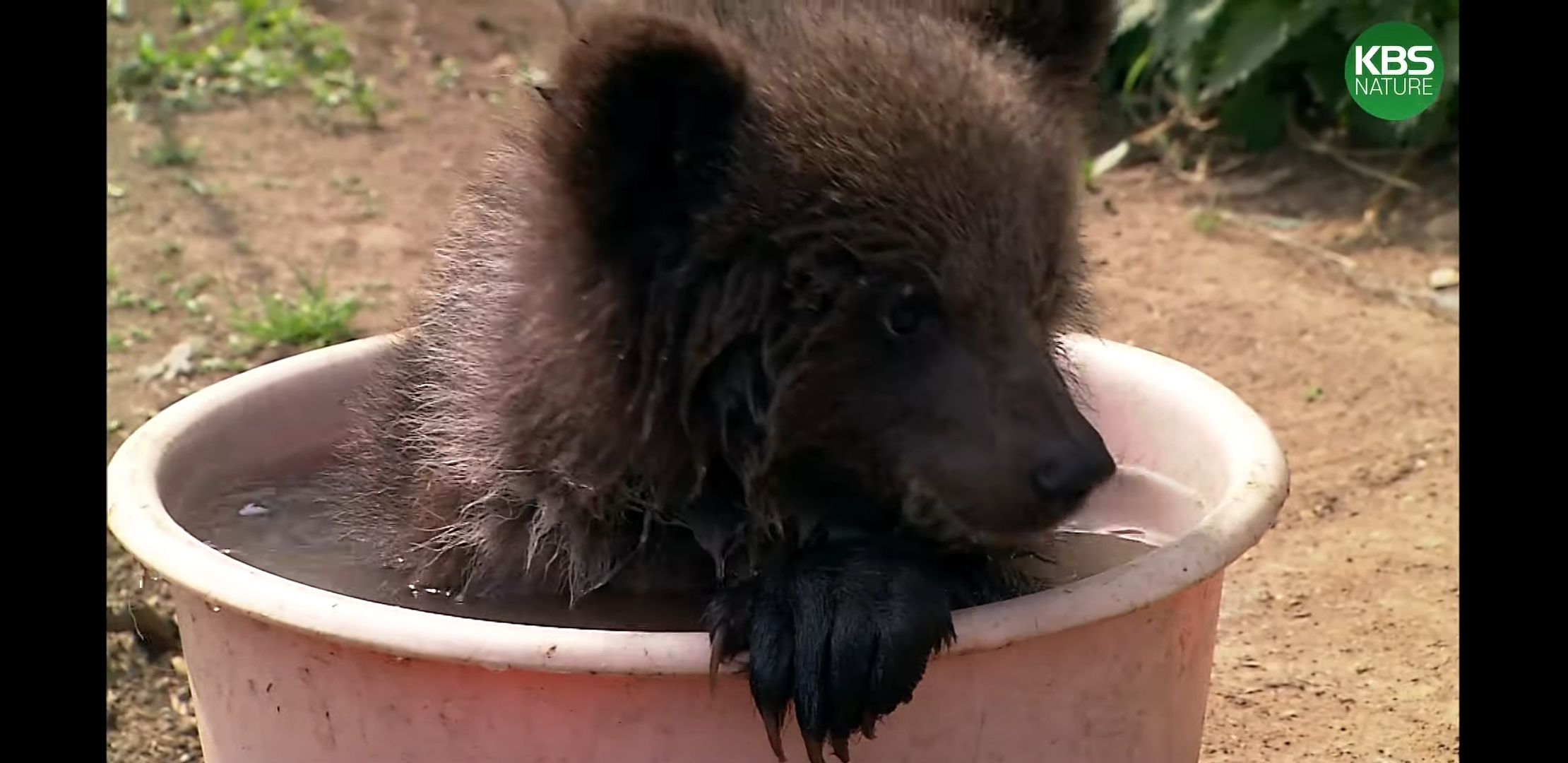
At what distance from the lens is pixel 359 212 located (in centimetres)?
613

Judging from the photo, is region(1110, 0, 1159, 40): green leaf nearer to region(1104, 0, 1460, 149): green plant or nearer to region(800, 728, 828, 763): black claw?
region(1104, 0, 1460, 149): green plant

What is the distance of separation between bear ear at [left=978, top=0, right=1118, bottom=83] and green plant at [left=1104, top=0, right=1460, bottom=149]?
13.0 ft

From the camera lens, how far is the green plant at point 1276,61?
615 centimetres

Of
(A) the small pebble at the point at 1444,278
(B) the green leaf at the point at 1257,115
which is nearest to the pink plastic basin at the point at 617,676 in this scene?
(A) the small pebble at the point at 1444,278

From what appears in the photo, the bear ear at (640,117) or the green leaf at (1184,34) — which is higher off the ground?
the bear ear at (640,117)

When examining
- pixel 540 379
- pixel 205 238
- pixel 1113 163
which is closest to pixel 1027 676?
pixel 540 379

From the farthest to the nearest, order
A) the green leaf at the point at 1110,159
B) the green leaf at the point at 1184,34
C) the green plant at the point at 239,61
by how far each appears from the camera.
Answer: the green plant at the point at 239,61, the green leaf at the point at 1110,159, the green leaf at the point at 1184,34

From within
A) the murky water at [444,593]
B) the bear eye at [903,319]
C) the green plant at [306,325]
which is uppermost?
the bear eye at [903,319]

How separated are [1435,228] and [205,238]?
437 cm

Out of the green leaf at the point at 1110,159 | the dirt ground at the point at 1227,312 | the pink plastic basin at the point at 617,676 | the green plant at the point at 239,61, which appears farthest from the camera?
the green plant at the point at 239,61

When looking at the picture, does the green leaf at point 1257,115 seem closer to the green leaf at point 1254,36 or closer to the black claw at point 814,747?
the green leaf at point 1254,36

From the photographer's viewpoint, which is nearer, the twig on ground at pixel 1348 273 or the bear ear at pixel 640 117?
the bear ear at pixel 640 117

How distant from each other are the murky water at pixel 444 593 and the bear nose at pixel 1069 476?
1.10 ft
